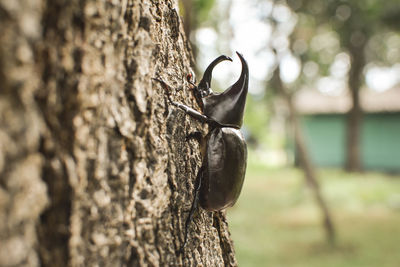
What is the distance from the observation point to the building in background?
54.5 feet

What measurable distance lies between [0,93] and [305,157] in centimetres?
632

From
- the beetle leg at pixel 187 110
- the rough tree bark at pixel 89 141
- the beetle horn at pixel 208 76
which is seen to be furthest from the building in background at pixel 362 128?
the rough tree bark at pixel 89 141

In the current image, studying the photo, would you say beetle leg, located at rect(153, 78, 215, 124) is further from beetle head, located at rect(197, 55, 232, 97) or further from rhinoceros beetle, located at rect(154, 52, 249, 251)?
beetle head, located at rect(197, 55, 232, 97)

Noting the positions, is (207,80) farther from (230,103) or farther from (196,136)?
(196,136)

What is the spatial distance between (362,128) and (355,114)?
1.70 m

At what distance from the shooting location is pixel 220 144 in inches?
45.2

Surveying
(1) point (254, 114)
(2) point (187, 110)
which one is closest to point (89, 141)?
(2) point (187, 110)

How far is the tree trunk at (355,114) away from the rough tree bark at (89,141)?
16.0 meters

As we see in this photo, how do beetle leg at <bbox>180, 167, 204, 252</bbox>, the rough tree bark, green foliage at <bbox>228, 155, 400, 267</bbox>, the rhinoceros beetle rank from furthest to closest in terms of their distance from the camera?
green foliage at <bbox>228, 155, 400, 267</bbox> < the rhinoceros beetle < beetle leg at <bbox>180, 167, 204, 252</bbox> < the rough tree bark

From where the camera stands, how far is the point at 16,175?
607 millimetres

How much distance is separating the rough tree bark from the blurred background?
3.18 ft

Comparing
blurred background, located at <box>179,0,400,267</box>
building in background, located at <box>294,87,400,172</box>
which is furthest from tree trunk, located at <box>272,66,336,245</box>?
building in background, located at <box>294,87,400,172</box>

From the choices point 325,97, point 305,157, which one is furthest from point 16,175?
point 325,97

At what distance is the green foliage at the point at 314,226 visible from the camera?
5684 mm
